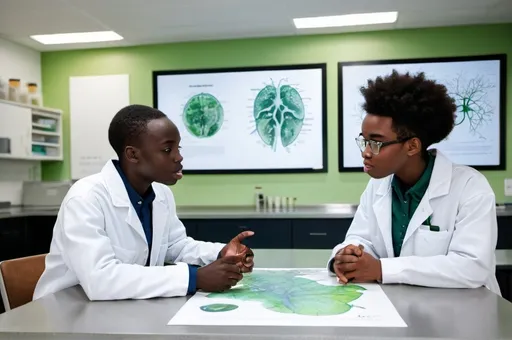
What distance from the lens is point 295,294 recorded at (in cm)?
132

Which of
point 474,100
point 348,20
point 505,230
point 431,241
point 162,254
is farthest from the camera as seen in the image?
point 474,100

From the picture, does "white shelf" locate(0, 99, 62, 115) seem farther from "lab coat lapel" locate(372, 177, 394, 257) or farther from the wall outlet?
the wall outlet

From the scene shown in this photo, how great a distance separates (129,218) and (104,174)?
19cm

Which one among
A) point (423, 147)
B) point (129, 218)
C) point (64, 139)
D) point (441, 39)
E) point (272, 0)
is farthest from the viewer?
point (64, 139)

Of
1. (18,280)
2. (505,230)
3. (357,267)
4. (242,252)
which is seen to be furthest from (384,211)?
(505,230)

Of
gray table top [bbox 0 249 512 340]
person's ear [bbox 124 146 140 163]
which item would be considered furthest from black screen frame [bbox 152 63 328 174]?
gray table top [bbox 0 249 512 340]

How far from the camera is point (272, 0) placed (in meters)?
3.37

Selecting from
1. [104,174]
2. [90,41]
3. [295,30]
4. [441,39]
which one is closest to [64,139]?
[90,41]

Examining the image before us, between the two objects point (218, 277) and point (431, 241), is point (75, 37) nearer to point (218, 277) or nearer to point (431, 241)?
point (218, 277)

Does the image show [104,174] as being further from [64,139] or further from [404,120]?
[64,139]

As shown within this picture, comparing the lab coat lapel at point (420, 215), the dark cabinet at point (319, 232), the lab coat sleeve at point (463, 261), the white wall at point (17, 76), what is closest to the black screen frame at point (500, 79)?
the dark cabinet at point (319, 232)

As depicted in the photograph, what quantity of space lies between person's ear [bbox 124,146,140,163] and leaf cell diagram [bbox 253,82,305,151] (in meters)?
2.70

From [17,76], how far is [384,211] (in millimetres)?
3946

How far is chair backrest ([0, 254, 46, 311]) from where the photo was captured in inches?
64.2
